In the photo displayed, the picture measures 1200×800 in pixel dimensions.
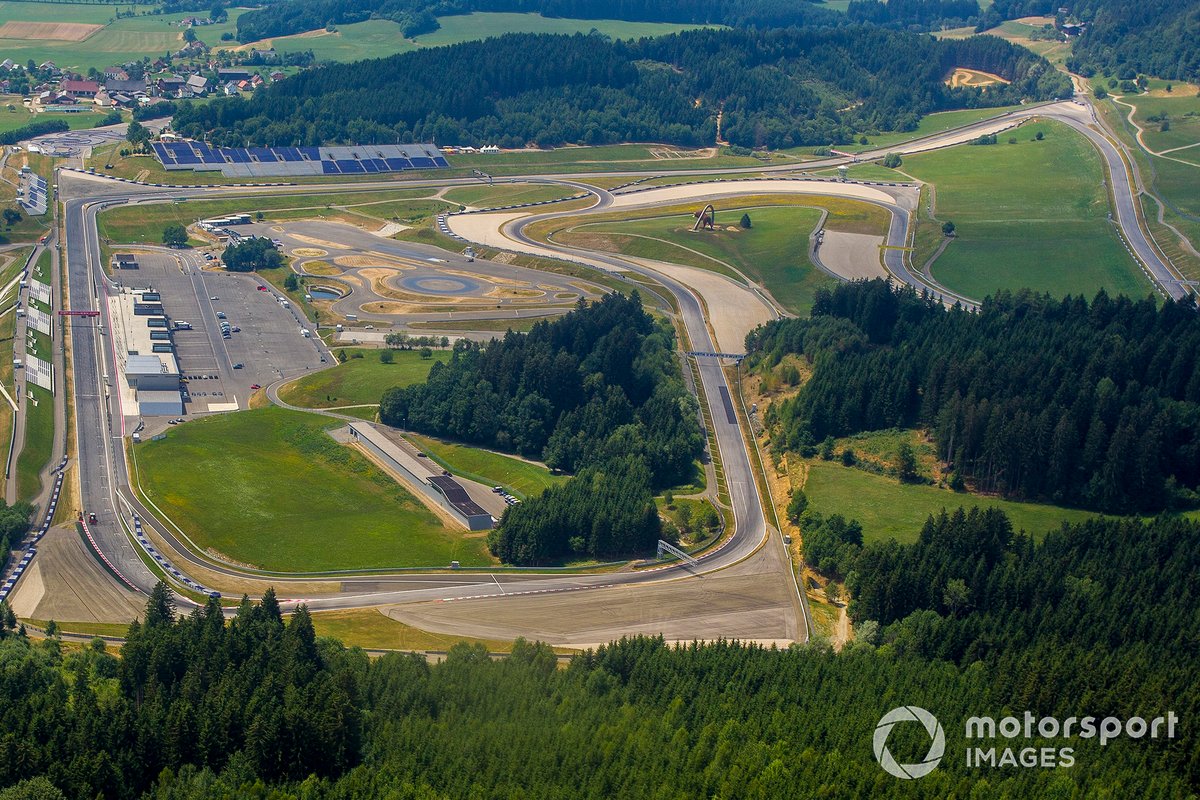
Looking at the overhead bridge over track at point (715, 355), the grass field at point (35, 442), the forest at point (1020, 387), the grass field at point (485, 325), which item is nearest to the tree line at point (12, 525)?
the grass field at point (35, 442)

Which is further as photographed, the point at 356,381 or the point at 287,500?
the point at 356,381

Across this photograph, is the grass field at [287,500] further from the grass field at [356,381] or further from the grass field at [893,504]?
the grass field at [893,504]

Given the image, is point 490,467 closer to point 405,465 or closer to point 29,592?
point 405,465

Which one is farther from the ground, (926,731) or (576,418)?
(926,731)

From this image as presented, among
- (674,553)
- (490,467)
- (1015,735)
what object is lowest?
(674,553)

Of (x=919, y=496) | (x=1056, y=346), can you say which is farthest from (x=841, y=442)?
(x=1056, y=346)

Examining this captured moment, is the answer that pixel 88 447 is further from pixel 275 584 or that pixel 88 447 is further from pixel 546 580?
pixel 546 580

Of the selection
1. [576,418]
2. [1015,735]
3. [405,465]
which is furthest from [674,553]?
[1015,735]

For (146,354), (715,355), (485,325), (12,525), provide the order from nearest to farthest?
(12,525) → (146,354) → (715,355) → (485,325)
